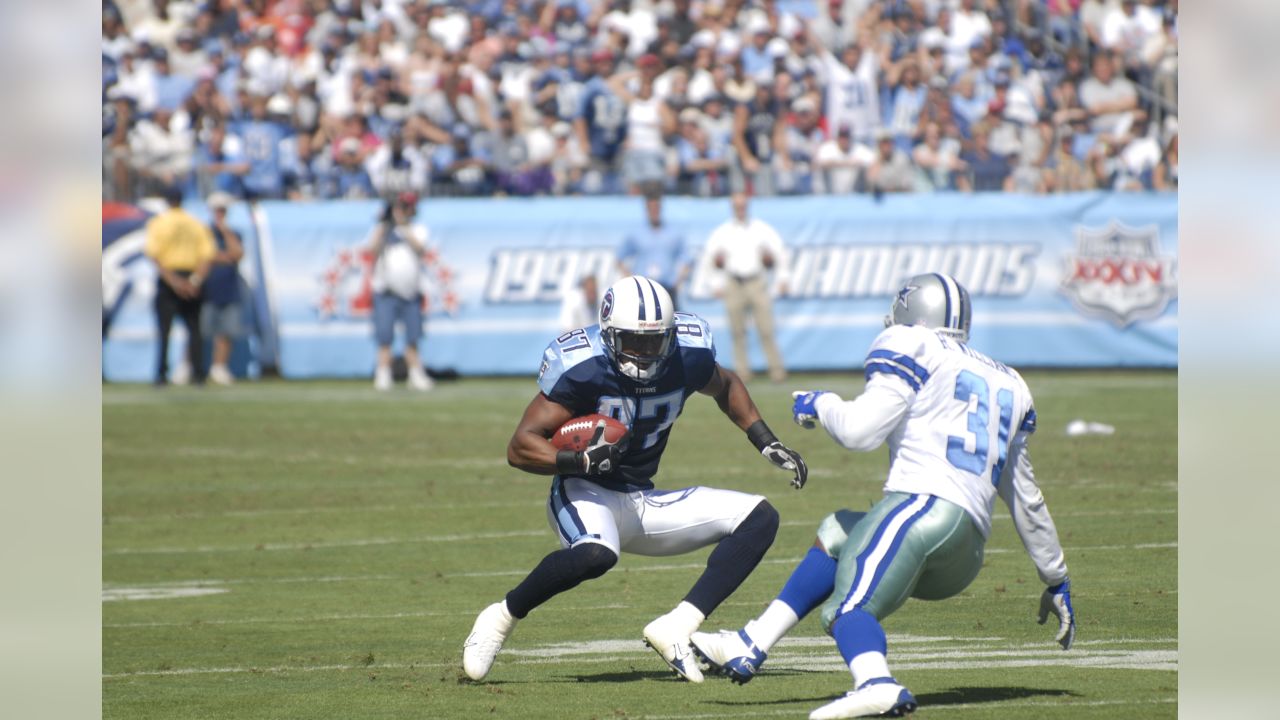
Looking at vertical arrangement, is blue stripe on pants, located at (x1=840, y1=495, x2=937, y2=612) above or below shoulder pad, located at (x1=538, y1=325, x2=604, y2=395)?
below

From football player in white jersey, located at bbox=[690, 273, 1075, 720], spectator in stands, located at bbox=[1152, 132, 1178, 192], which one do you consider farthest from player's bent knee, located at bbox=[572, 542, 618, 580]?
spectator in stands, located at bbox=[1152, 132, 1178, 192]

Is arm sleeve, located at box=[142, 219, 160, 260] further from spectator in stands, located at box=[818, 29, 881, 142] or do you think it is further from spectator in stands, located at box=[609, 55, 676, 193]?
spectator in stands, located at box=[818, 29, 881, 142]

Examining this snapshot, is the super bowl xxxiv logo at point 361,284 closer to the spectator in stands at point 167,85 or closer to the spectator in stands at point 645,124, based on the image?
the spectator in stands at point 645,124

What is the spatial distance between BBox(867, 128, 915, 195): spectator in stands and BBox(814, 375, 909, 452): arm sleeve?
13.4 metres

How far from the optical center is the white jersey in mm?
5305

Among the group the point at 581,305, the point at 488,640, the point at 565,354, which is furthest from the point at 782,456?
the point at 581,305

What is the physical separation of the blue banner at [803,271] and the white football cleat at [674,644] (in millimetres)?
11843

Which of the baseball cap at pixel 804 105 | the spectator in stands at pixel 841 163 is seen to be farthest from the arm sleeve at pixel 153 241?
the baseball cap at pixel 804 105

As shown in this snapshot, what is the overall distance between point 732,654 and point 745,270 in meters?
12.0

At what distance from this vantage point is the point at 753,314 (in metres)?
18.0

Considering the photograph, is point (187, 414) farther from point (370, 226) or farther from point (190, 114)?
point (190, 114)

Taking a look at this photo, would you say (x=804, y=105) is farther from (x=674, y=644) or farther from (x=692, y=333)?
(x=674, y=644)

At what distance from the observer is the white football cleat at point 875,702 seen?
16.2 feet
